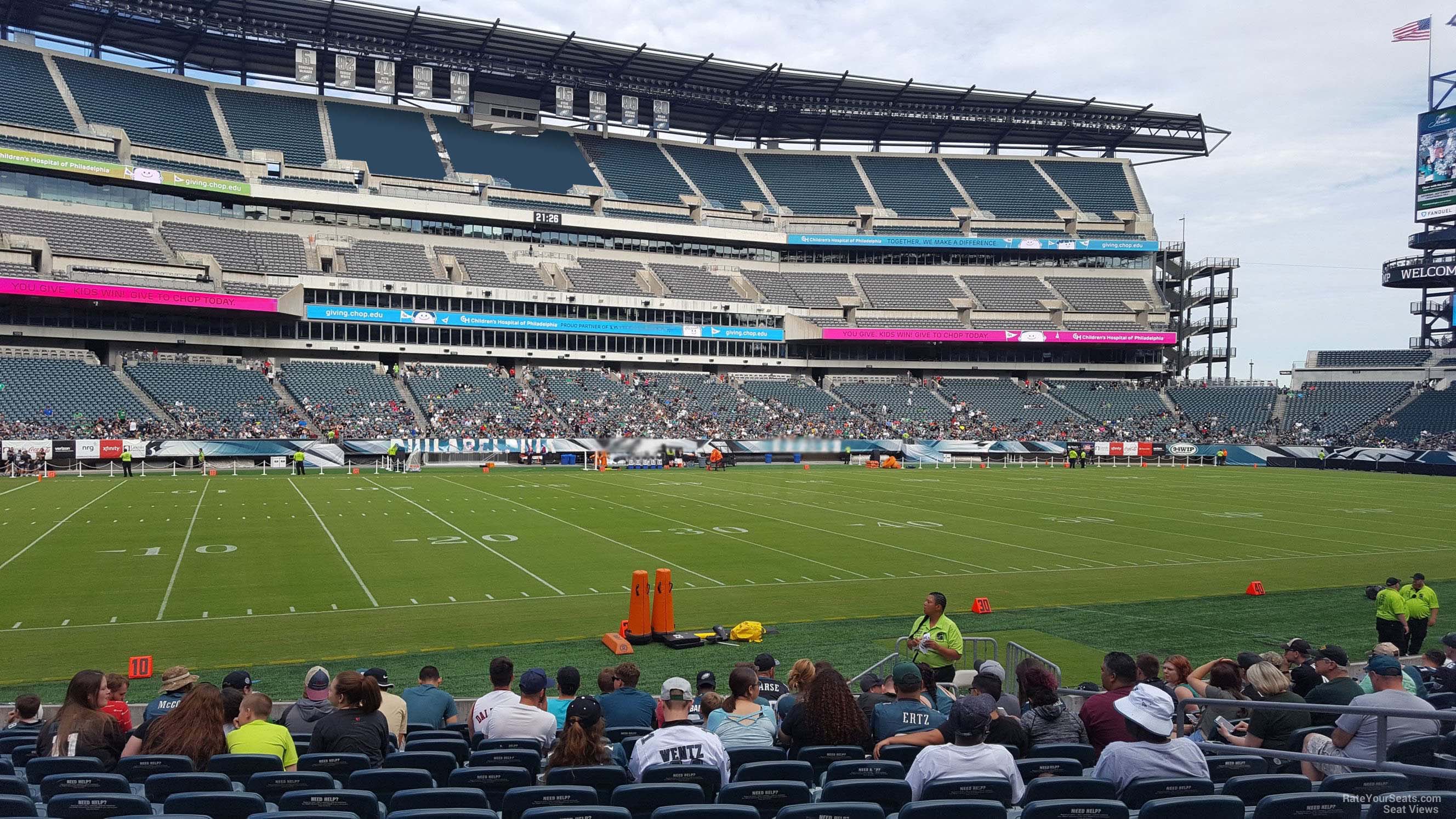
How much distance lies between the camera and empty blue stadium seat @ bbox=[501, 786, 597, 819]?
5.21 meters

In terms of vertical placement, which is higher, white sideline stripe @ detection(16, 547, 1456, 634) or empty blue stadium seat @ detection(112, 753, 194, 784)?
empty blue stadium seat @ detection(112, 753, 194, 784)

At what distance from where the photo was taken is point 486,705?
823 cm

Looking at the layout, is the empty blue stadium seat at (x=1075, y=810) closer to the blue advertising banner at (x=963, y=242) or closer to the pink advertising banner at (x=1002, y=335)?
the pink advertising banner at (x=1002, y=335)

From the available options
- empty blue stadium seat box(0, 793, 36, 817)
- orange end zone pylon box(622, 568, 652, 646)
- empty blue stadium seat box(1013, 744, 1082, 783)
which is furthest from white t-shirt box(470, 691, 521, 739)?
orange end zone pylon box(622, 568, 652, 646)

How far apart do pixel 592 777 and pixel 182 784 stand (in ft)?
7.69

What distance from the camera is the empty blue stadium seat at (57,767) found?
631 cm

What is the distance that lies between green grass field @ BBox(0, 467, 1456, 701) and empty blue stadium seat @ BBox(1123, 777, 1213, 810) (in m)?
9.06

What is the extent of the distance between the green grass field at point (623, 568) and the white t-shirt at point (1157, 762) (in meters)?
8.72

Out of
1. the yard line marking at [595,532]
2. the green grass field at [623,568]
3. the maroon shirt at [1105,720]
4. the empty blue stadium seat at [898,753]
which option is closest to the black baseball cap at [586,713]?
the empty blue stadium seat at [898,753]

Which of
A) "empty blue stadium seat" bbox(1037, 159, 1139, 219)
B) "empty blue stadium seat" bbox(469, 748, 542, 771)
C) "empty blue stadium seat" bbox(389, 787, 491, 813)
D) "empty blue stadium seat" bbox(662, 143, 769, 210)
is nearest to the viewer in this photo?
"empty blue stadium seat" bbox(389, 787, 491, 813)

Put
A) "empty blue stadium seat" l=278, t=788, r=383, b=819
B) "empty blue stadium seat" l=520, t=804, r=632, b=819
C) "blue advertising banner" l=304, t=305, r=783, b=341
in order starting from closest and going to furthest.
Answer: "empty blue stadium seat" l=520, t=804, r=632, b=819
"empty blue stadium seat" l=278, t=788, r=383, b=819
"blue advertising banner" l=304, t=305, r=783, b=341

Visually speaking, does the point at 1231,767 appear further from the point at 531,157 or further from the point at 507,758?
the point at 531,157

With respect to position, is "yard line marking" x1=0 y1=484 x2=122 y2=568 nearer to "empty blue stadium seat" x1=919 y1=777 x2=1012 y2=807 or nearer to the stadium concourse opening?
the stadium concourse opening

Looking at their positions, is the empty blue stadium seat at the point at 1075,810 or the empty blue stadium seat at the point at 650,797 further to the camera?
the empty blue stadium seat at the point at 650,797
